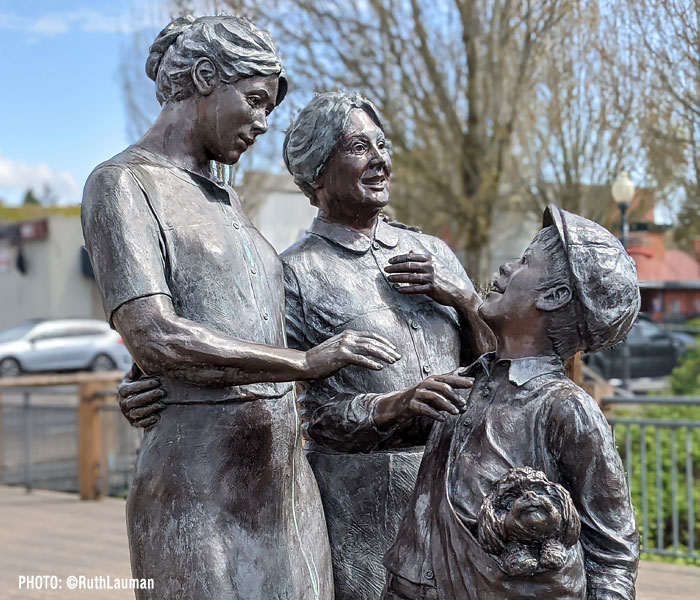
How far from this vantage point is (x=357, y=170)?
8.69ft

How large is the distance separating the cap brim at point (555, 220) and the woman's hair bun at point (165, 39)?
0.99 meters

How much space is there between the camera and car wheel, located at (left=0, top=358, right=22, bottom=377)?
19234 mm

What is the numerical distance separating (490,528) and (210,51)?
127cm

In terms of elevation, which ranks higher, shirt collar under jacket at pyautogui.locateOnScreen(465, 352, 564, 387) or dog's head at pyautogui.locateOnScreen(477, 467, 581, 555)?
shirt collar under jacket at pyautogui.locateOnScreen(465, 352, 564, 387)

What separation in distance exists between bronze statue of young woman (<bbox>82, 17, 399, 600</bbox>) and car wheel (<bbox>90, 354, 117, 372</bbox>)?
1841cm

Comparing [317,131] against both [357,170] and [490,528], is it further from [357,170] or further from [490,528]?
[490,528]

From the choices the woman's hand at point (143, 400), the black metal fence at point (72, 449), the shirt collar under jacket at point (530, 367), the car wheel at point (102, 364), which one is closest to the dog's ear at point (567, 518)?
the shirt collar under jacket at point (530, 367)

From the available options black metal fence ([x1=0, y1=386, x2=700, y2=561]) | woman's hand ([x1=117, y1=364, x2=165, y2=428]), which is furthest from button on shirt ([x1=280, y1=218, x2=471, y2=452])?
black metal fence ([x1=0, y1=386, x2=700, y2=561])

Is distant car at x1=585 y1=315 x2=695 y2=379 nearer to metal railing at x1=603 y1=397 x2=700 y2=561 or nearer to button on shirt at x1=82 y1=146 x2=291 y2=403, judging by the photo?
metal railing at x1=603 y1=397 x2=700 y2=561

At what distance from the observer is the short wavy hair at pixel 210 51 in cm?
228

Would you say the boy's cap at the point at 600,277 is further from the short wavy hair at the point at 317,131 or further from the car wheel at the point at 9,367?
the car wheel at the point at 9,367

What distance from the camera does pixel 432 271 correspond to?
2.60 metres

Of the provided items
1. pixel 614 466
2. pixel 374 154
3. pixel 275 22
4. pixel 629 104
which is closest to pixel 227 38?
pixel 374 154

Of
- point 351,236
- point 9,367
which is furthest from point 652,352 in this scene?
point 351,236
